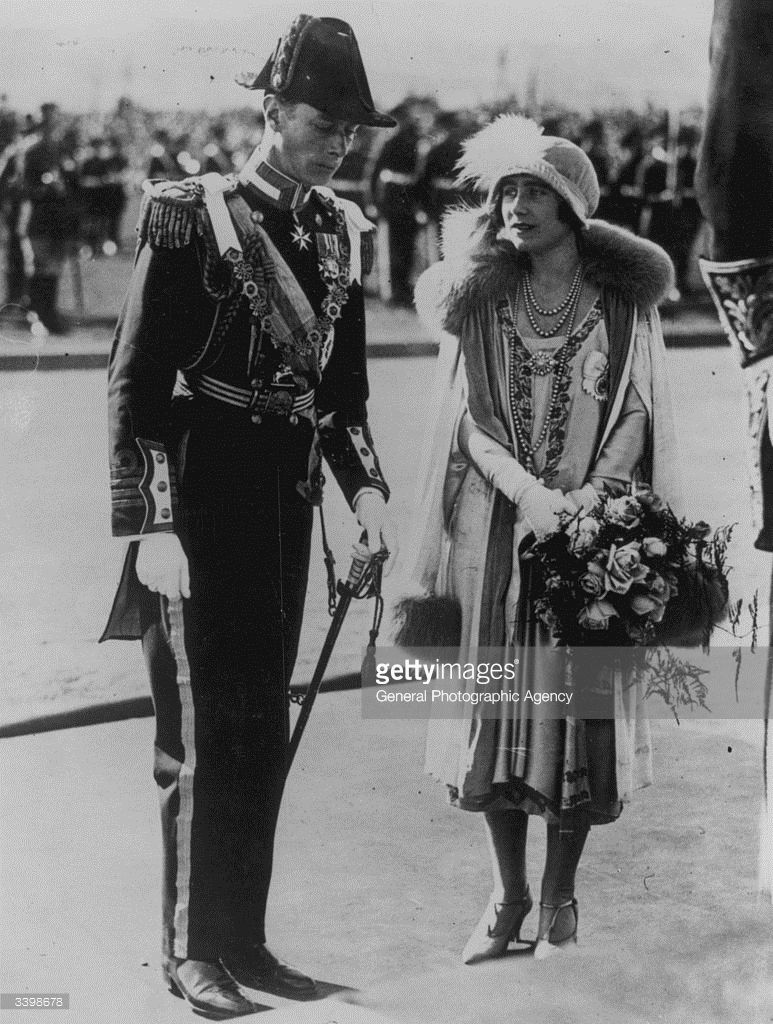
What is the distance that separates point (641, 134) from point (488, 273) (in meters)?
0.59

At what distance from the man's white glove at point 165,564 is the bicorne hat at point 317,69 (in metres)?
1.24

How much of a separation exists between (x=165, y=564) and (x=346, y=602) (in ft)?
1.73

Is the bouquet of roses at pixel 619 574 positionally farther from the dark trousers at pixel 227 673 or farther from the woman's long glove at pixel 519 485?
the dark trousers at pixel 227 673

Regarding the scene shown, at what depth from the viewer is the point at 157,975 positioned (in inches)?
171

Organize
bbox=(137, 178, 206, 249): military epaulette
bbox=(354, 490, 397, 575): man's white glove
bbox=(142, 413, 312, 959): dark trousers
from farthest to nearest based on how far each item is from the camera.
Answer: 1. bbox=(354, 490, 397, 575): man's white glove
2. bbox=(142, 413, 312, 959): dark trousers
3. bbox=(137, 178, 206, 249): military epaulette

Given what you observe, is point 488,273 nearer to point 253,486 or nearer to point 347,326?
point 347,326

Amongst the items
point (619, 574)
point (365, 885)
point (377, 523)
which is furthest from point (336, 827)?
point (619, 574)

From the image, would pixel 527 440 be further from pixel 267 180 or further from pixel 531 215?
pixel 267 180

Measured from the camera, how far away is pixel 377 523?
436 cm

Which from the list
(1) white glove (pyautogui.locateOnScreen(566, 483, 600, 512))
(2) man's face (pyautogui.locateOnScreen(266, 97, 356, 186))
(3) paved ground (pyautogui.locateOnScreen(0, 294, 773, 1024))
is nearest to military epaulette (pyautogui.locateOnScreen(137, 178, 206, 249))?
(2) man's face (pyautogui.locateOnScreen(266, 97, 356, 186))

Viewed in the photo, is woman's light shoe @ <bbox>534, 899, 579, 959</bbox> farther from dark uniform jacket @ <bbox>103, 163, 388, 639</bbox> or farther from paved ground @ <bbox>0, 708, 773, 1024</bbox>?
dark uniform jacket @ <bbox>103, 163, 388, 639</bbox>

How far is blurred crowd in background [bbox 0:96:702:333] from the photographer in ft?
13.7

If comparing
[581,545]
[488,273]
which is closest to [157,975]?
[581,545]

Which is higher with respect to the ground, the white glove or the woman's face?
the woman's face
